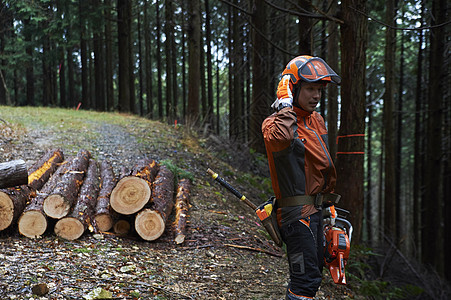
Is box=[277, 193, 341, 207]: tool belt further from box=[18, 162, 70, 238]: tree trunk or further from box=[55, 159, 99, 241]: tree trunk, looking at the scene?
box=[18, 162, 70, 238]: tree trunk

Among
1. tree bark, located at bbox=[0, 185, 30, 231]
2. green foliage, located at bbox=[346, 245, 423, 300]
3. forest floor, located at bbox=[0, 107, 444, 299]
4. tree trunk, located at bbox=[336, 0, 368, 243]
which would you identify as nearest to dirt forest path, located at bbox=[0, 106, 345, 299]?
forest floor, located at bbox=[0, 107, 444, 299]

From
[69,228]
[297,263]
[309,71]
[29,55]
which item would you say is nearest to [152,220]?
[69,228]

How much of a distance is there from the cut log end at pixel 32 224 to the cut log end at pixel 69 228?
192mm

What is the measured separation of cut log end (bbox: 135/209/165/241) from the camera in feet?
17.6

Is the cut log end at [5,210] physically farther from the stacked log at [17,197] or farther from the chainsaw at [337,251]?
the chainsaw at [337,251]

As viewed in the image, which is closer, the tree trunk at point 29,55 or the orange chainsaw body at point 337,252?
the orange chainsaw body at point 337,252

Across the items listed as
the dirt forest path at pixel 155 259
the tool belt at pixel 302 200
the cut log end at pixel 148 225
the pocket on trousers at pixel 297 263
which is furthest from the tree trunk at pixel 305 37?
the pocket on trousers at pixel 297 263

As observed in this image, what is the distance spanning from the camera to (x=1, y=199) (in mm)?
4785

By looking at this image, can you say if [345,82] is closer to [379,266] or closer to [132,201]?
[132,201]

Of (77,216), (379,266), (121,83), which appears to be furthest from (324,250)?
(121,83)

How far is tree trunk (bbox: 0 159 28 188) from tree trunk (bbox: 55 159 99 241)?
0.83 meters

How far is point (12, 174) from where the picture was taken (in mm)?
4406

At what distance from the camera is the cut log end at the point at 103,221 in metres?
5.38

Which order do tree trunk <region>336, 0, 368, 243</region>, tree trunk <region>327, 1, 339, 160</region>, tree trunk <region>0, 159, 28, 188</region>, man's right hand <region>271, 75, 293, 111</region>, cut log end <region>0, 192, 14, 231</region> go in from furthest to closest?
1. tree trunk <region>327, 1, 339, 160</region>
2. tree trunk <region>336, 0, 368, 243</region>
3. cut log end <region>0, 192, 14, 231</region>
4. tree trunk <region>0, 159, 28, 188</region>
5. man's right hand <region>271, 75, 293, 111</region>
